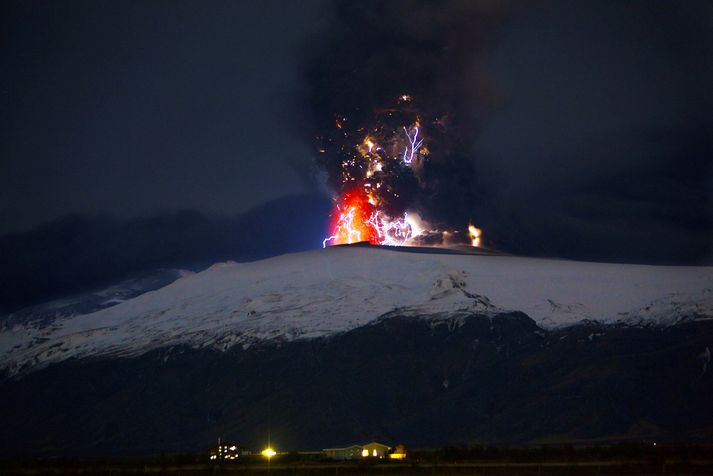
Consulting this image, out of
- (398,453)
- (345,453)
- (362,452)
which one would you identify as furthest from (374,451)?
(345,453)

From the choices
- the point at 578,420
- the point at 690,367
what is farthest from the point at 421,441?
the point at 690,367

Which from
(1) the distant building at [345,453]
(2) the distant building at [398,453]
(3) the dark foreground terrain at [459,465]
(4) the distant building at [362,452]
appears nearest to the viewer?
(3) the dark foreground terrain at [459,465]

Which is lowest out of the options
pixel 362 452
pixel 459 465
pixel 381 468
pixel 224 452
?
pixel 459 465

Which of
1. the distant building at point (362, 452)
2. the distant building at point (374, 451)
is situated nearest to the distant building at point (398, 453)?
the distant building at point (362, 452)

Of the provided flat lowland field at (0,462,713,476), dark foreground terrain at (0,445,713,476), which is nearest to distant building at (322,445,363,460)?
dark foreground terrain at (0,445,713,476)

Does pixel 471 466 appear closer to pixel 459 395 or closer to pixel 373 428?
pixel 373 428

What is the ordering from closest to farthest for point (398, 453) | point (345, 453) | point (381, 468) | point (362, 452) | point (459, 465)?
point (381, 468) < point (459, 465) < point (362, 452) < point (398, 453) < point (345, 453)

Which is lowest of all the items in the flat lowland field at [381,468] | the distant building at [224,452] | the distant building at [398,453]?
the flat lowland field at [381,468]

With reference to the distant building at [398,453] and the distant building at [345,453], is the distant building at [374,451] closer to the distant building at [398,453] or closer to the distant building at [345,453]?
the distant building at [345,453]

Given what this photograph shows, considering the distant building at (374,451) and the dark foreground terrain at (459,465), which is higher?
the distant building at (374,451)

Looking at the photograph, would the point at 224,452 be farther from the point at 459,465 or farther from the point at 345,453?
the point at 459,465

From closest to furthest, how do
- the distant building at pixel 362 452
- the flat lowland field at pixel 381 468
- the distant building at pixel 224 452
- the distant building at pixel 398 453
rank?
1. the flat lowland field at pixel 381 468
2. the distant building at pixel 398 453
3. the distant building at pixel 362 452
4. the distant building at pixel 224 452
